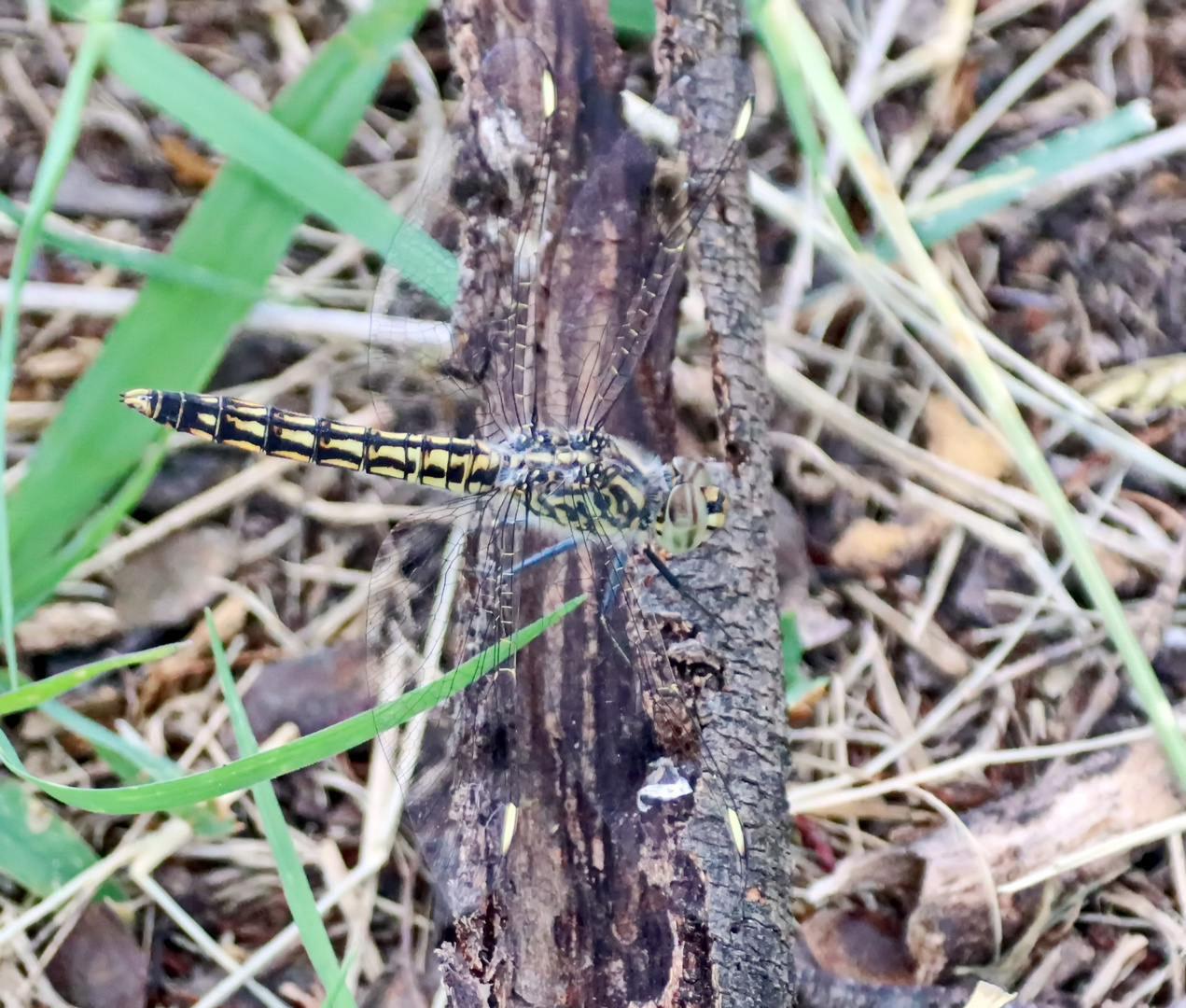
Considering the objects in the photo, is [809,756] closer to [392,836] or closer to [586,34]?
[392,836]

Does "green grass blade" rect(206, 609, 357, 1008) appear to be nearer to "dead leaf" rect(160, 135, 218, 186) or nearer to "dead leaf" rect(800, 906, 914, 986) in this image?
"dead leaf" rect(800, 906, 914, 986)

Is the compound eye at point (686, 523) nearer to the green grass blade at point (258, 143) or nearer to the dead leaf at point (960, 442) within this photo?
the green grass blade at point (258, 143)

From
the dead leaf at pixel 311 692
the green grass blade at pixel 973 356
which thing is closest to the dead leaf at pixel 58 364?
the dead leaf at pixel 311 692

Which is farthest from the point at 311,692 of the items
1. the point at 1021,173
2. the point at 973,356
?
the point at 1021,173

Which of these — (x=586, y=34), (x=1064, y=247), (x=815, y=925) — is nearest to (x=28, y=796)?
(x=815, y=925)

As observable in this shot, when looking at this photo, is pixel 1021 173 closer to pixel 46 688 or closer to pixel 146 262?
pixel 146 262
